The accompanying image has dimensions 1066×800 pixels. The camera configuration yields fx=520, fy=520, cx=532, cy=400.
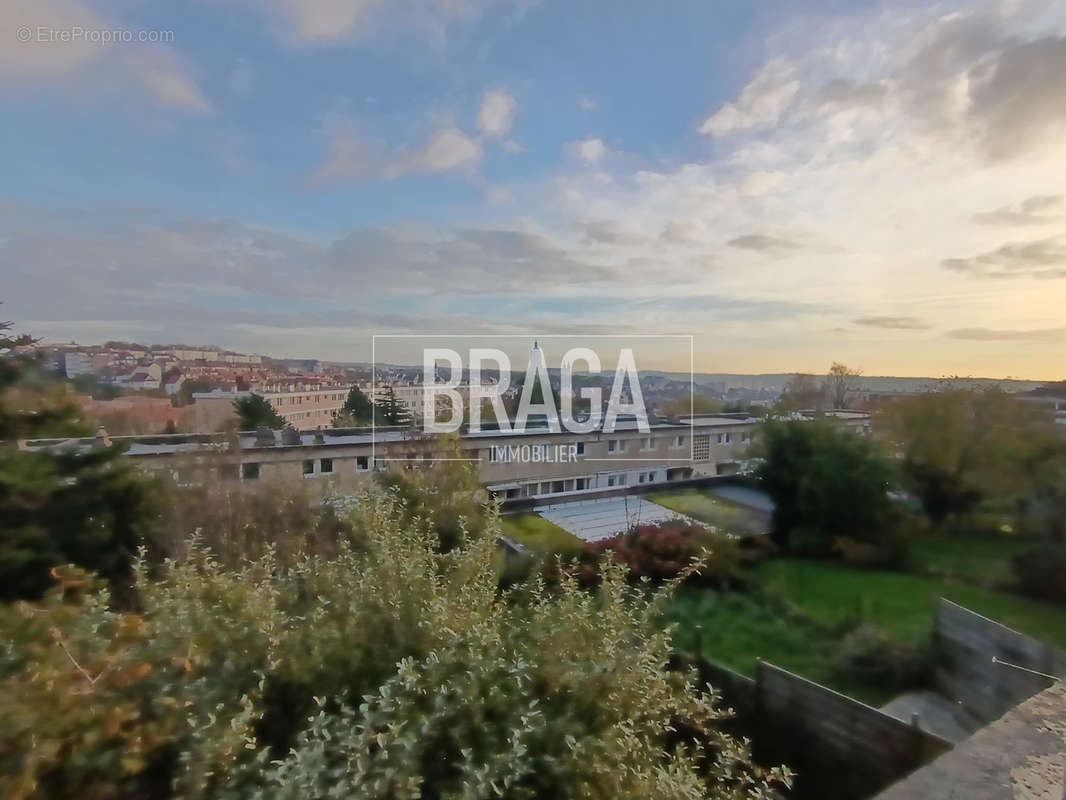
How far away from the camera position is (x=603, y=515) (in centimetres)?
306

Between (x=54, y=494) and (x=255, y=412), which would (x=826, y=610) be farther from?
(x=54, y=494)

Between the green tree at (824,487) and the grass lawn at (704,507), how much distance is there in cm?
19

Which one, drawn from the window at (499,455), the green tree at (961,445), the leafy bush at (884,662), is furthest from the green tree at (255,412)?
the green tree at (961,445)

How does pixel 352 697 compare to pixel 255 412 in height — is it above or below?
below

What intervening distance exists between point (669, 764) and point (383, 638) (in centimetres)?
81

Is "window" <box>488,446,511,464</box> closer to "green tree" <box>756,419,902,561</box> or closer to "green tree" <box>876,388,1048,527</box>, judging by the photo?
→ "green tree" <box>756,419,902,561</box>

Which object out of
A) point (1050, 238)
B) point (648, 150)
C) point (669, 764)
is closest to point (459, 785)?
point (669, 764)

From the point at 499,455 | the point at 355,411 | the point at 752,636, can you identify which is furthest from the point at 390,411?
the point at 752,636

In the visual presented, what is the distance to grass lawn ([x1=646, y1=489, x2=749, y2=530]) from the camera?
2.83m

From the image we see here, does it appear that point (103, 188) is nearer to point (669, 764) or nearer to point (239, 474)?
point (239, 474)

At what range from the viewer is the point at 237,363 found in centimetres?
280

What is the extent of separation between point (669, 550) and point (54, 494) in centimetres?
314

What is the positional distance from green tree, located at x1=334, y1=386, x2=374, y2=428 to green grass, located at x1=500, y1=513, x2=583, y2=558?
3.26 ft

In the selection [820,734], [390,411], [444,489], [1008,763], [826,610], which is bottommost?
[820,734]
